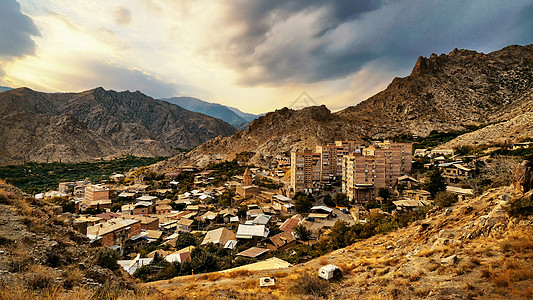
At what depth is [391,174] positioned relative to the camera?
95.7 ft

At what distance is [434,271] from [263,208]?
2215cm

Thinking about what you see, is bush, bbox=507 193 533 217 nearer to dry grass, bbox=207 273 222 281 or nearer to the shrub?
dry grass, bbox=207 273 222 281

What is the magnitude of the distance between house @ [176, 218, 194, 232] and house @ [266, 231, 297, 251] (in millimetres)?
9121

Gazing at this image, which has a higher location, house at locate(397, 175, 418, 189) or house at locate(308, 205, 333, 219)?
house at locate(397, 175, 418, 189)

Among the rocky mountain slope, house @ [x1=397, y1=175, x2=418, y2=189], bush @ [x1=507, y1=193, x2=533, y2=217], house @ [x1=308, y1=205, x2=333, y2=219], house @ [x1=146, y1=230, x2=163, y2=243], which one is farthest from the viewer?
house @ [x1=397, y1=175, x2=418, y2=189]

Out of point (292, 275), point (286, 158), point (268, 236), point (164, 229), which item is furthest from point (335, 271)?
point (286, 158)

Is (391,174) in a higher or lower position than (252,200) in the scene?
higher

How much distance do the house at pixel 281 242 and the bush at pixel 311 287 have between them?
980 cm

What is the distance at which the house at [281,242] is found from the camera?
16498 millimetres

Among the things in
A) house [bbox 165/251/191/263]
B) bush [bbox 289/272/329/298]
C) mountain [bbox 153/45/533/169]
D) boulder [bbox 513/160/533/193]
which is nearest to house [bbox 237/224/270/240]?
house [bbox 165/251/191/263]

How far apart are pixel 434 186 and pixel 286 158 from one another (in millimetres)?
31369

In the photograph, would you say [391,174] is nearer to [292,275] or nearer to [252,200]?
[252,200]

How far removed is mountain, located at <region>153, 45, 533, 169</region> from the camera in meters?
61.0

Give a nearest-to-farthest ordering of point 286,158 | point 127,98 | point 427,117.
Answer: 1. point 286,158
2. point 427,117
3. point 127,98
